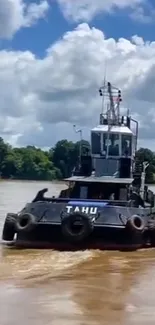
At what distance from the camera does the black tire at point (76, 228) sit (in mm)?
17750

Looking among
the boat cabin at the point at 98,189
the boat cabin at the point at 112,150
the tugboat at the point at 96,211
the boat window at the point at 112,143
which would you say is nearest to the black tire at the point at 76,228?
the tugboat at the point at 96,211

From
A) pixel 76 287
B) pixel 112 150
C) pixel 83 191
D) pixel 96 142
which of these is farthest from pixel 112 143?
pixel 76 287

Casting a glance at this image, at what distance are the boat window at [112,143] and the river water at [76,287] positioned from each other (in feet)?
14.1

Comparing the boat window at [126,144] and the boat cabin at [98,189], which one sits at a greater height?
the boat window at [126,144]

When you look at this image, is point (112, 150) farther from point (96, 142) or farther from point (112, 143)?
point (96, 142)

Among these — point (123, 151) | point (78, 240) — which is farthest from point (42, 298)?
point (123, 151)

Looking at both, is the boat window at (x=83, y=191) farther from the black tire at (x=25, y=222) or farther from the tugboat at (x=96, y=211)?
the black tire at (x=25, y=222)

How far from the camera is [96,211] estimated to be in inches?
719

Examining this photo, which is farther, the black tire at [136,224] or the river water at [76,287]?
the black tire at [136,224]

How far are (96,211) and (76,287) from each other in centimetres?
606

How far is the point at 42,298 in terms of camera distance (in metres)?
11.0

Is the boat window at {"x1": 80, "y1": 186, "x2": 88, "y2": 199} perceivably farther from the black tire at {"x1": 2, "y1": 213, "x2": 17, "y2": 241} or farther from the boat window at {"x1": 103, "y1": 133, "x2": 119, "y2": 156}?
the black tire at {"x1": 2, "y1": 213, "x2": 17, "y2": 241}

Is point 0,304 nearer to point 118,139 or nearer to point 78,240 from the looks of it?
point 78,240

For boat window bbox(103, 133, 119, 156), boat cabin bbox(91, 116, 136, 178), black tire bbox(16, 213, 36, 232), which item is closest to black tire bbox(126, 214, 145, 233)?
black tire bbox(16, 213, 36, 232)
